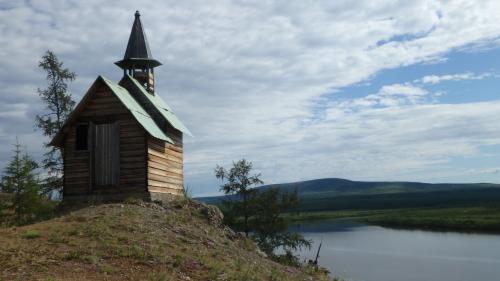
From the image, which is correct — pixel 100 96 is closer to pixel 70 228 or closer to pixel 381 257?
pixel 70 228

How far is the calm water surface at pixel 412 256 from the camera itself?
4016 cm

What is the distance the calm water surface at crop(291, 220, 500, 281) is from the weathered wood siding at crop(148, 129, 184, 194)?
1828 cm

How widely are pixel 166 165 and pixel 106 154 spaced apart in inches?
131

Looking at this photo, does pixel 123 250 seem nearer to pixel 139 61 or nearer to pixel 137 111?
pixel 137 111

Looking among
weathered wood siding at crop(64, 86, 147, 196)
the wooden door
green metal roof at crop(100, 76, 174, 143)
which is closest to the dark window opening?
weathered wood siding at crop(64, 86, 147, 196)

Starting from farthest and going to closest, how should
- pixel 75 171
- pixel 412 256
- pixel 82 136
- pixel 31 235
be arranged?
pixel 412 256
pixel 82 136
pixel 75 171
pixel 31 235

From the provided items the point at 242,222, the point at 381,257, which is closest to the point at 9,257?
the point at 242,222

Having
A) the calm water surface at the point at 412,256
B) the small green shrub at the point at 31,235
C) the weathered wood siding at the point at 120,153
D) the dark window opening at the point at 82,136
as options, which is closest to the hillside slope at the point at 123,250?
the small green shrub at the point at 31,235

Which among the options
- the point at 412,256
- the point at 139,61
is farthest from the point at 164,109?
the point at 412,256

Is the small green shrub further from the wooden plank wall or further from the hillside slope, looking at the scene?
the wooden plank wall

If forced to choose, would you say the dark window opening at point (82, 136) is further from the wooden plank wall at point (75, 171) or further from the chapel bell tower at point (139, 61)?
the chapel bell tower at point (139, 61)

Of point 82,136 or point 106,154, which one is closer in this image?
point 106,154

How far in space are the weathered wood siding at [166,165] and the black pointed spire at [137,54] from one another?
4.36 meters

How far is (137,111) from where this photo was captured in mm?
23562
